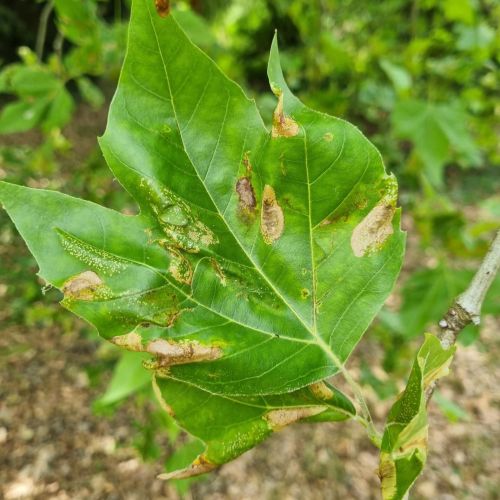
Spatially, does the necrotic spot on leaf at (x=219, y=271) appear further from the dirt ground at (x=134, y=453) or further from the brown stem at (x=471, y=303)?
the dirt ground at (x=134, y=453)

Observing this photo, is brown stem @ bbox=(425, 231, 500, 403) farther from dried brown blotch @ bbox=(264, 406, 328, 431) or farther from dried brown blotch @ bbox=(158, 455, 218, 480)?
dried brown blotch @ bbox=(158, 455, 218, 480)

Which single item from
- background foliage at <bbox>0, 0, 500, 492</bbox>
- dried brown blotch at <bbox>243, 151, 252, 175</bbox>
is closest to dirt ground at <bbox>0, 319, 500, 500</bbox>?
background foliage at <bbox>0, 0, 500, 492</bbox>

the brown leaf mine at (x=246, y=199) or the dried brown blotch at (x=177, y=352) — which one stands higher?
the brown leaf mine at (x=246, y=199)

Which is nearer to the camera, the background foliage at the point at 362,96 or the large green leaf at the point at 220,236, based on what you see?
the large green leaf at the point at 220,236

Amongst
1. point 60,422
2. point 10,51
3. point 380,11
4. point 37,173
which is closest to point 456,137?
point 380,11

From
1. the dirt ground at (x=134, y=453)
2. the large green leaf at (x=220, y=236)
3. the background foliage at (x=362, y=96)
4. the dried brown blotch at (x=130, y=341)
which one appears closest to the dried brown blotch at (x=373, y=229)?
the large green leaf at (x=220, y=236)

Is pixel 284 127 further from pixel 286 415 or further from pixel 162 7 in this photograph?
pixel 286 415
